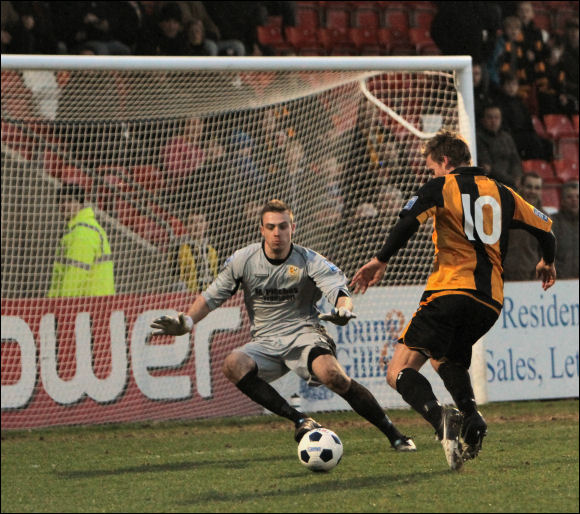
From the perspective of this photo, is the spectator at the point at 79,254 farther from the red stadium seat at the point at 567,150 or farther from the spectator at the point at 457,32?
the red stadium seat at the point at 567,150

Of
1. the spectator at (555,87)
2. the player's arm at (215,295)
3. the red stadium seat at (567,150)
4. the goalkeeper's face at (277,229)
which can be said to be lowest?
the player's arm at (215,295)

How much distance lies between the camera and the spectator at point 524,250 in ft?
36.5

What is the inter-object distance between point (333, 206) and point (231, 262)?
296cm

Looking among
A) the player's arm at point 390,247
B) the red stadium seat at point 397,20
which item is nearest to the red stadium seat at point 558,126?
the red stadium seat at point 397,20

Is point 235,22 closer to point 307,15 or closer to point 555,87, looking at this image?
point 307,15

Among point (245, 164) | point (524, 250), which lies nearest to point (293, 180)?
point (245, 164)

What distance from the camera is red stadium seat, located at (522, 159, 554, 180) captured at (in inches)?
538

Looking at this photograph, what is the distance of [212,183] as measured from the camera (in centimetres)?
1057

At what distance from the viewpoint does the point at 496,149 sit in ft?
39.7

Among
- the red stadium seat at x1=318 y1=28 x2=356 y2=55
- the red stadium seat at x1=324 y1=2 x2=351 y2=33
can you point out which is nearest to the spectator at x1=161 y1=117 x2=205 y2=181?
the red stadium seat at x1=318 y1=28 x2=356 y2=55

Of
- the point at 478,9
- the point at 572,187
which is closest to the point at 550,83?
the point at 478,9

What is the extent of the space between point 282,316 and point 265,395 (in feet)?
1.94

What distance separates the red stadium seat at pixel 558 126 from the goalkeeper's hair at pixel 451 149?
8913mm

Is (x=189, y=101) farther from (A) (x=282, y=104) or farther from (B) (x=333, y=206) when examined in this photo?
(B) (x=333, y=206)
